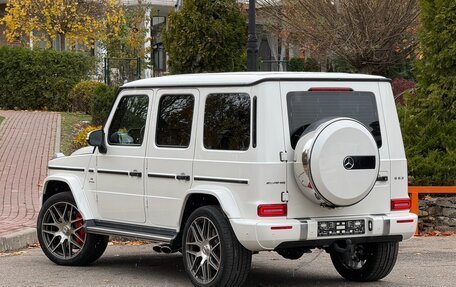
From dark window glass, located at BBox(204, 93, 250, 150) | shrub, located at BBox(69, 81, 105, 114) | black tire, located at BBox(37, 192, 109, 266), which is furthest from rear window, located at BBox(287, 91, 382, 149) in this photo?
shrub, located at BBox(69, 81, 105, 114)

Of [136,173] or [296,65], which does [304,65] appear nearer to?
[296,65]

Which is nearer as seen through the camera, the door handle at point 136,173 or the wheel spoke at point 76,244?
the door handle at point 136,173

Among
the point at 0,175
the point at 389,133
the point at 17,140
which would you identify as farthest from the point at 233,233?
the point at 17,140

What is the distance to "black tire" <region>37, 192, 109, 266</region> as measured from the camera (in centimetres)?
1088

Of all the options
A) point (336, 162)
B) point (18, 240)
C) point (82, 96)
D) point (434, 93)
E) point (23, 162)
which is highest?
point (82, 96)

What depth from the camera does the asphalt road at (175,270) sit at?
388 inches

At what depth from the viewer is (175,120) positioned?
9.78 m

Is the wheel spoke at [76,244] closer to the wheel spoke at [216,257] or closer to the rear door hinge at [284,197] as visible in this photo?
the wheel spoke at [216,257]

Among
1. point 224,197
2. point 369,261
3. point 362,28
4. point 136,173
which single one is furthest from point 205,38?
point 224,197

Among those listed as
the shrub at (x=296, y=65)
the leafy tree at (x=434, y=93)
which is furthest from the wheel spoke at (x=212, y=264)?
the shrub at (x=296, y=65)

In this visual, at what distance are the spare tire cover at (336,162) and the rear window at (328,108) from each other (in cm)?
16

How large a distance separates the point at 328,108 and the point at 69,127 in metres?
16.5

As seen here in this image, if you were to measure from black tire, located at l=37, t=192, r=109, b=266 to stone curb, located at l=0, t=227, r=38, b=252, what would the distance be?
1222mm

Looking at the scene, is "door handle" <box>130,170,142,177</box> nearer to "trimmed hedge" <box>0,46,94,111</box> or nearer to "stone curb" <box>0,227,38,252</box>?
"stone curb" <box>0,227,38,252</box>
